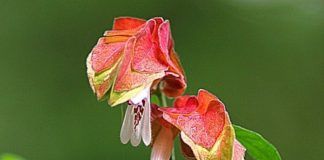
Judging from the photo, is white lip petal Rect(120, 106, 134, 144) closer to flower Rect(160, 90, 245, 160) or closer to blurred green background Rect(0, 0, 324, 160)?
flower Rect(160, 90, 245, 160)

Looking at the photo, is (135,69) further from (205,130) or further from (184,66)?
(184,66)

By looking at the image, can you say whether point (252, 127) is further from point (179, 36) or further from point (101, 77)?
point (101, 77)

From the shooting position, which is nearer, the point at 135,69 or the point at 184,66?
the point at 135,69

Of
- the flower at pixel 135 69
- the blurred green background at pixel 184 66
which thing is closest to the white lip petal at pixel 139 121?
the flower at pixel 135 69

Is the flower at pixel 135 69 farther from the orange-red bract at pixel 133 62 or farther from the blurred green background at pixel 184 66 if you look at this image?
the blurred green background at pixel 184 66

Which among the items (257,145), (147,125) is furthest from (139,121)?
(257,145)
